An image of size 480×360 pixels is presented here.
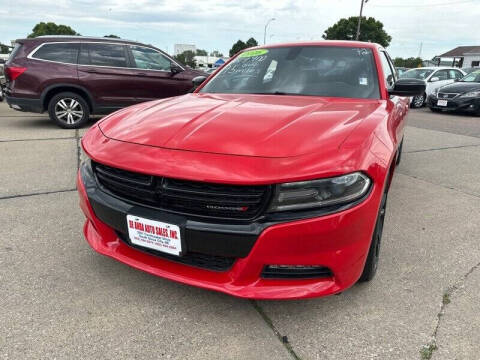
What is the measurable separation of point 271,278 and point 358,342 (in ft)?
1.77

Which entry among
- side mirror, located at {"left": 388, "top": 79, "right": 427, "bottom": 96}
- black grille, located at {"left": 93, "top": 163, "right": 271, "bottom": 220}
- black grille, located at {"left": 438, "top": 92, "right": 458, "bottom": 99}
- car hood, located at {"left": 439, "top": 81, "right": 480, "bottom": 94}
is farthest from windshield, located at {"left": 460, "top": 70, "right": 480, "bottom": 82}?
black grille, located at {"left": 93, "top": 163, "right": 271, "bottom": 220}

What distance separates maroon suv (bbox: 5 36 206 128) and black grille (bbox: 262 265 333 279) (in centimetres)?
648

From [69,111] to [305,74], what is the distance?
5.55 meters

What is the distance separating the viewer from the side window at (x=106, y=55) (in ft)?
23.5

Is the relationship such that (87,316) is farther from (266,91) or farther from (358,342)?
(266,91)

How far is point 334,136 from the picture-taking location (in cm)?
185

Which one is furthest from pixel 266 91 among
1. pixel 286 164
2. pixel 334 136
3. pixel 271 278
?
pixel 271 278

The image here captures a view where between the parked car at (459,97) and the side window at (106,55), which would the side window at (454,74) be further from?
the side window at (106,55)

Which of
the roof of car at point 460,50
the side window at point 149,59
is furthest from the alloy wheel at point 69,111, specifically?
the roof of car at point 460,50

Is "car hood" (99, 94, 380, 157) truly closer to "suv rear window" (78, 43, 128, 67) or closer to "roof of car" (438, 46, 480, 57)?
"suv rear window" (78, 43, 128, 67)

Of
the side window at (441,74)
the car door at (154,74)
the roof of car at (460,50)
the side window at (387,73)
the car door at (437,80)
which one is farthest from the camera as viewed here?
the roof of car at (460,50)

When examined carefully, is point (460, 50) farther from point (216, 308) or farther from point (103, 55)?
point (216, 308)

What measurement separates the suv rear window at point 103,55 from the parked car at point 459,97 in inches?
357

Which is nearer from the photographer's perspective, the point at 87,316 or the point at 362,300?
the point at 87,316
